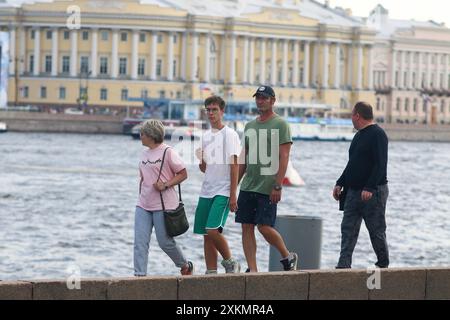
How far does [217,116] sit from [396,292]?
1.48 m

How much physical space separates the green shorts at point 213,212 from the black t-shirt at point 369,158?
2.58 ft

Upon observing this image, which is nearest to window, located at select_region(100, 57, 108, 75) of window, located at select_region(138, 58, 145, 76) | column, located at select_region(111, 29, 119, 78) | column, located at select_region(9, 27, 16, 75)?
column, located at select_region(111, 29, 119, 78)

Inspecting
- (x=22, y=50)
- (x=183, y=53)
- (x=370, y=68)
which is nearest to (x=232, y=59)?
(x=183, y=53)

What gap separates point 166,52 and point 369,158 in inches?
3374

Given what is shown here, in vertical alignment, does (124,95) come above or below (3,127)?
above

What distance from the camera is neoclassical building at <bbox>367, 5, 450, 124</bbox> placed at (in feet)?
356

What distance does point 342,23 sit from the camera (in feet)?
342

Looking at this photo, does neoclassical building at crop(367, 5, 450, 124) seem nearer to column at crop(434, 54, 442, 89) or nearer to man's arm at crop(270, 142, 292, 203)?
column at crop(434, 54, 442, 89)

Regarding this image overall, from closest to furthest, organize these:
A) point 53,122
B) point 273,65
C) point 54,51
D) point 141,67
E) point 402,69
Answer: point 53,122 < point 54,51 < point 141,67 < point 273,65 < point 402,69

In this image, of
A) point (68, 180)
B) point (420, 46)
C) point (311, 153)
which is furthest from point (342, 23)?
point (68, 180)

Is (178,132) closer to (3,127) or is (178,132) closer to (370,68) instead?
(3,127)

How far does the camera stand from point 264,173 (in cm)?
988

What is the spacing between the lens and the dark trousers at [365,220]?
10086 mm
